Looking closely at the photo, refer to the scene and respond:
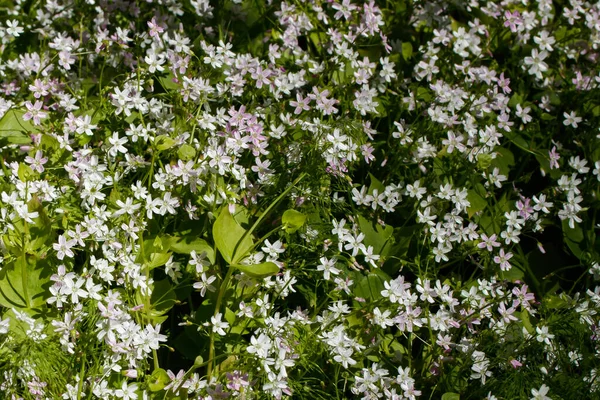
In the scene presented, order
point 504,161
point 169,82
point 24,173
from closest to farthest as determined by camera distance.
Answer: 1. point 24,173
2. point 169,82
3. point 504,161

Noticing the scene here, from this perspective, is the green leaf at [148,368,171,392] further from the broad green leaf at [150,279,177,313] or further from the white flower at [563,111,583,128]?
the white flower at [563,111,583,128]

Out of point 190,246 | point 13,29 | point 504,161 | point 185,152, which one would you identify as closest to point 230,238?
point 190,246

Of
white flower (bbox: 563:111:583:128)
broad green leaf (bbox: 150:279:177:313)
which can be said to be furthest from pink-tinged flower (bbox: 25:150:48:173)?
white flower (bbox: 563:111:583:128)

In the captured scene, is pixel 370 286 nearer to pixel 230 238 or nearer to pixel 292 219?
pixel 292 219

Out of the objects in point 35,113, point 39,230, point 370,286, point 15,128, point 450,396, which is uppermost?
point 35,113

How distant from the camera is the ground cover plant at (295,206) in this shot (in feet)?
7.48

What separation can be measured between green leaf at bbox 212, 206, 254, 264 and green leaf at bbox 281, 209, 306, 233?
0.42 ft

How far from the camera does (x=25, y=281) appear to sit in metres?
2.30

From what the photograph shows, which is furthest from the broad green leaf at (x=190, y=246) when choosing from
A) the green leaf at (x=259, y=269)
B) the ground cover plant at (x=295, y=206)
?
the green leaf at (x=259, y=269)

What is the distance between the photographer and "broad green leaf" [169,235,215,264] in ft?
Result: 8.05

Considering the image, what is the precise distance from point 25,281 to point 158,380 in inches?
20.3

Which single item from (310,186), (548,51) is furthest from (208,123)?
(548,51)

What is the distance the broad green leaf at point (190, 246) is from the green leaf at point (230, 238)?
0.35ft

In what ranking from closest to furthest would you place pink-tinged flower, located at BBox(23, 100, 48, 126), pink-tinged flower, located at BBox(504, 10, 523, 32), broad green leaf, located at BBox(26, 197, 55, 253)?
1. broad green leaf, located at BBox(26, 197, 55, 253)
2. pink-tinged flower, located at BBox(23, 100, 48, 126)
3. pink-tinged flower, located at BBox(504, 10, 523, 32)
